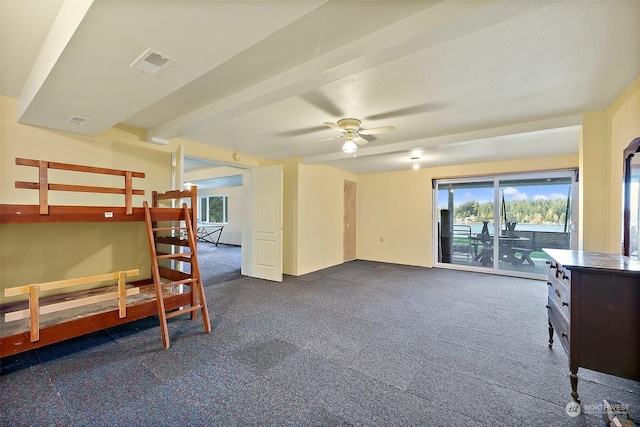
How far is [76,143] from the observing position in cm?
294

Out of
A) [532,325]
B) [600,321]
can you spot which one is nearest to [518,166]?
[532,325]

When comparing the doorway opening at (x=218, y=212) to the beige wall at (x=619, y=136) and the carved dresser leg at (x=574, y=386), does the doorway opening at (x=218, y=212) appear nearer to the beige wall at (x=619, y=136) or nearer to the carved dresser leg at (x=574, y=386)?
the carved dresser leg at (x=574, y=386)

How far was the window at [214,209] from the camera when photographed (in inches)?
408

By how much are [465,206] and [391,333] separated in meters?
4.34

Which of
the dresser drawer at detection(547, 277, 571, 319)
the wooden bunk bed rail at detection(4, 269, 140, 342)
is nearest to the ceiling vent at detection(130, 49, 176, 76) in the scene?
the wooden bunk bed rail at detection(4, 269, 140, 342)

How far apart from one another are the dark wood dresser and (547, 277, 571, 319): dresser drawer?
0.01 meters

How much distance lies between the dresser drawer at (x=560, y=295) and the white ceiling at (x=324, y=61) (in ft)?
5.53

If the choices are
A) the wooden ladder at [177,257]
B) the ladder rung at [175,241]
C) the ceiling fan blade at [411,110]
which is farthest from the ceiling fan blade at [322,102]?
the ladder rung at [175,241]

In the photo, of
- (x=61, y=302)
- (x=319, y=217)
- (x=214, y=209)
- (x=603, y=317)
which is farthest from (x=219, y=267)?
(x=603, y=317)

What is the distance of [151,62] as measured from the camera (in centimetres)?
169

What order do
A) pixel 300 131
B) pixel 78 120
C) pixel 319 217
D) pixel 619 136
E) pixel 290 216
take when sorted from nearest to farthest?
pixel 619 136
pixel 78 120
pixel 300 131
pixel 290 216
pixel 319 217

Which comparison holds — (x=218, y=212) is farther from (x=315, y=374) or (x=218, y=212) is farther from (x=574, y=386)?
(x=574, y=386)

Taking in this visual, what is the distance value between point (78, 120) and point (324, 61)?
260cm

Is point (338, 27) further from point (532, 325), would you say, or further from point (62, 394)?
point (532, 325)
